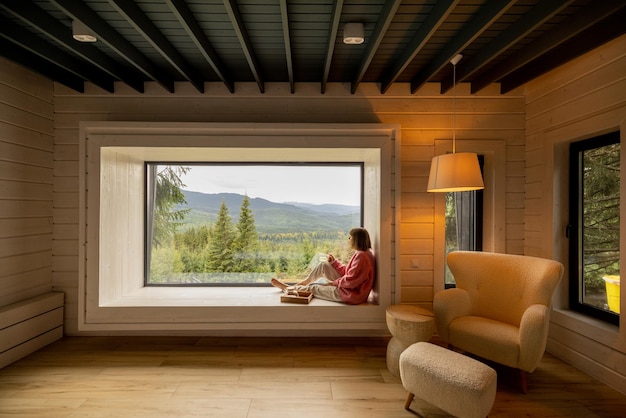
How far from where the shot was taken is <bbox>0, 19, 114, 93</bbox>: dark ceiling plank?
7.47 feet

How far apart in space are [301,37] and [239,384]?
8.80 ft

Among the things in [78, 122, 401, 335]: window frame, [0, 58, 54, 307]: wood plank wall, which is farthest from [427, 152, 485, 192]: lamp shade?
[0, 58, 54, 307]: wood plank wall

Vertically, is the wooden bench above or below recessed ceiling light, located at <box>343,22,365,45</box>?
below

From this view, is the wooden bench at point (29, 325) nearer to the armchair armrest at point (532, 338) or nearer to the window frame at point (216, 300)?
the window frame at point (216, 300)

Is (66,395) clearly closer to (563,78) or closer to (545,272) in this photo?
(545,272)

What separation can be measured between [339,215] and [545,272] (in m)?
2.12

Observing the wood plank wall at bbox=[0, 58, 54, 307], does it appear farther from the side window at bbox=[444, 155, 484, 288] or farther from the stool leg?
the side window at bbox=[444, 155, 484, 288]

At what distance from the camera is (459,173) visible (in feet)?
8.87

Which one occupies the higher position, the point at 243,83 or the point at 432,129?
the point at 243,83

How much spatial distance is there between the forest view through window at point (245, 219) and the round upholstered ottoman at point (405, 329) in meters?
1.36

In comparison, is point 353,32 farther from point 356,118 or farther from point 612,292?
point 612,292

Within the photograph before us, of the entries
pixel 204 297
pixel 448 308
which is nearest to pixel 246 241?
pixel 204 297

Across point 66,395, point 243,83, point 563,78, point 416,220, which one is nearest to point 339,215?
point 416,220

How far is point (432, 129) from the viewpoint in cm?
334
